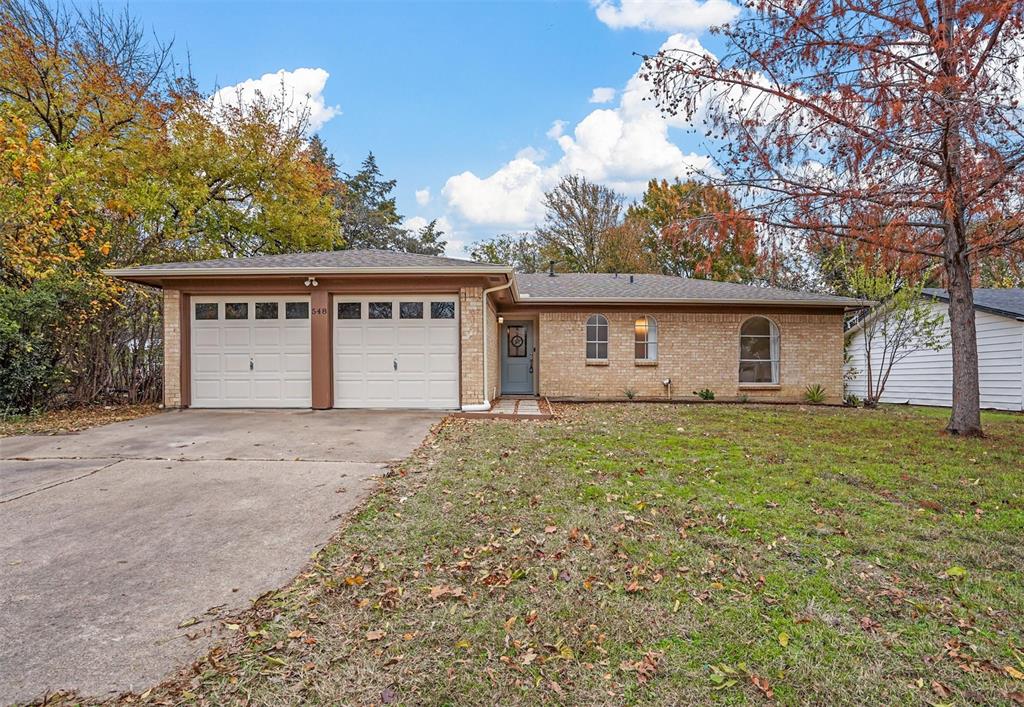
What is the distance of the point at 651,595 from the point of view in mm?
2719

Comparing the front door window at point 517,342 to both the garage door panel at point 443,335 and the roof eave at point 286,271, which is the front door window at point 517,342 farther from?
the roof eave at point 286,271

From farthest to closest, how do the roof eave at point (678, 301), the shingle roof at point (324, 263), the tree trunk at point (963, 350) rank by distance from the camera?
the roof eave at point (678, 301), the shingle roof at point (324, 263), the tree trunk at point (963, 350)

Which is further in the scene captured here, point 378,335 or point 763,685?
point 378,335

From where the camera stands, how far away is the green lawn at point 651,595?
80.7 inches

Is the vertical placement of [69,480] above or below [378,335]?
below

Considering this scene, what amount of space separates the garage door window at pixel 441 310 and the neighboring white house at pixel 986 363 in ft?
41.3

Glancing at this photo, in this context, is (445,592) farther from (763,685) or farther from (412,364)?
(412,364)

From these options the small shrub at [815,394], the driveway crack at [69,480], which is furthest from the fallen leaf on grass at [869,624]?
the small shrub at [815,394]

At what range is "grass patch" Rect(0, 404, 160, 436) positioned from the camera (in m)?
7.25

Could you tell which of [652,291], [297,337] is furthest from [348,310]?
[652,291]

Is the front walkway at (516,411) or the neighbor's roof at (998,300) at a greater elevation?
the neighbor's roof at (998,300)

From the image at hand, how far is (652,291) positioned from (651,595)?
10.8m

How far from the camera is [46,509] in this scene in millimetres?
3924

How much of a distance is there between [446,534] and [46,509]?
3264 millimetres
